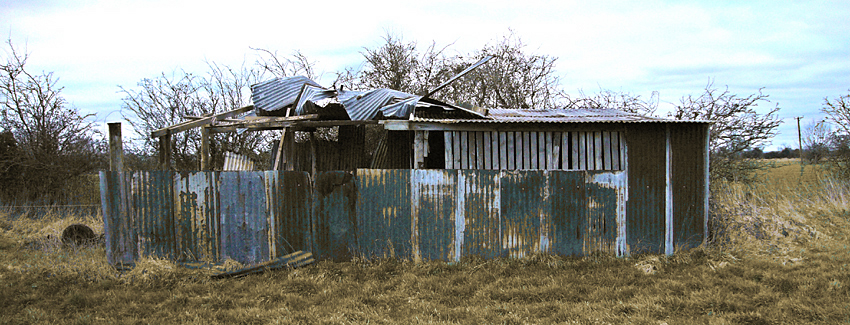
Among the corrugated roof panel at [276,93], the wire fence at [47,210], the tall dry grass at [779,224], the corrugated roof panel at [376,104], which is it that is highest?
the corrugated roof panel at [276,93]

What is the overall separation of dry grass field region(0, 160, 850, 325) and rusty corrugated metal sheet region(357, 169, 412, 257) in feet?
0.82

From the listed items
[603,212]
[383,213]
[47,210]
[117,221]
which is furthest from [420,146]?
[47,210]

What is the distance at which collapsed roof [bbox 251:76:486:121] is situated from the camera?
755cm

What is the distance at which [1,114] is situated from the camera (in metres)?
12.3

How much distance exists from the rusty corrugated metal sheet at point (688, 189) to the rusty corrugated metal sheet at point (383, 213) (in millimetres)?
4020

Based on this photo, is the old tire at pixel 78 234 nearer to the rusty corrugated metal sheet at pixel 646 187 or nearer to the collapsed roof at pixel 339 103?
the collapsed roof at pixel 339 103

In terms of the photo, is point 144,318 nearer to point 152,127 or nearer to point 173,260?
point 173,260

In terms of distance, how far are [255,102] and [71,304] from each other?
172 inches

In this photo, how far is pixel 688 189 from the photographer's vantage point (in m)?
6.95

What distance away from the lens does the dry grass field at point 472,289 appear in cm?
487

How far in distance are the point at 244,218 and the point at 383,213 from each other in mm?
1915

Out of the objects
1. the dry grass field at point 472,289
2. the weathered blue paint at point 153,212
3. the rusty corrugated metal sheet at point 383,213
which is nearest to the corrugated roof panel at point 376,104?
the rusty corrugated metal sheet at point 383,213

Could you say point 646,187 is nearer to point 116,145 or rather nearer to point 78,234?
point 116,145

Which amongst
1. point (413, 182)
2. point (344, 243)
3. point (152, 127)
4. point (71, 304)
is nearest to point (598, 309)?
point (413, 182)
